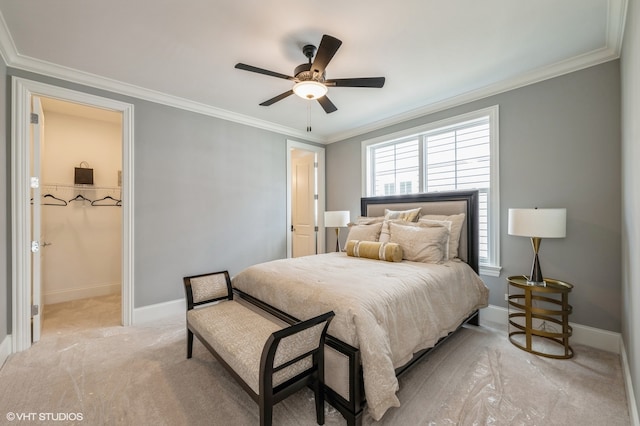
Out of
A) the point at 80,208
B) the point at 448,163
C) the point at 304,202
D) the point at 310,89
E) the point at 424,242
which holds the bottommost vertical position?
the point at 424,242

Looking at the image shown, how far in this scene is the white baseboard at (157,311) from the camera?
3000 mm

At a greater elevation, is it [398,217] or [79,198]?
[79,198]

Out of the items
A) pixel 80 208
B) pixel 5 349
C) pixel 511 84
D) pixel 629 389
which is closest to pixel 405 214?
pixel 511 84

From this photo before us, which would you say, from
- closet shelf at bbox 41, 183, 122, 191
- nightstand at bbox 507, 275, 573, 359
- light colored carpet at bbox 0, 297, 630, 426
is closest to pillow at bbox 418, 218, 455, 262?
nightstand at bbox 507, 275, 573, 359

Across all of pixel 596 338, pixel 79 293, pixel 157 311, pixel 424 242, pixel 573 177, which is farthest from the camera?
pixel 79 293

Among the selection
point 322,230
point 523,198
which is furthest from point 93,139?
point 523,198

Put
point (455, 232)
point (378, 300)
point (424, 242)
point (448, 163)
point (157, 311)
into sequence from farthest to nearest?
point (448, 163) → point (157, 311) → point (455, 232) → point (424, 242) → point (378, 300)

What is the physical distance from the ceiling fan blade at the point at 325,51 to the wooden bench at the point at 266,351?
1758 millimetres

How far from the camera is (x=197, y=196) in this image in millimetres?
3482

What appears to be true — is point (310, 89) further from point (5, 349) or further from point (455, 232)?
point (5, 349)

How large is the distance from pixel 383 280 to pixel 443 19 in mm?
2011

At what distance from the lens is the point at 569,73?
251 centimetres

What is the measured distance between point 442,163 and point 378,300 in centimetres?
252

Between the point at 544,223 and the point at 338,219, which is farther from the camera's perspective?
the point at 338,219
